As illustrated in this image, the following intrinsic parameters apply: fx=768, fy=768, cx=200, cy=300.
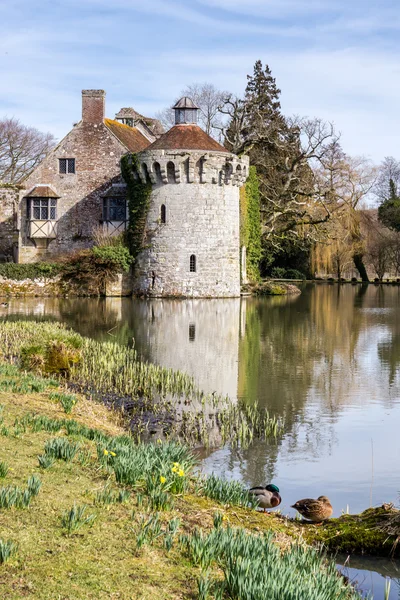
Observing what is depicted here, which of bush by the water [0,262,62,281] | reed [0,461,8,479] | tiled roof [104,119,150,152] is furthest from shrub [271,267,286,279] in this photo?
reed [0,461,8,479]

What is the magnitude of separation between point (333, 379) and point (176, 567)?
10273 millimetres

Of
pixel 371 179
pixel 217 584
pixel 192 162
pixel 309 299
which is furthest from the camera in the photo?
pixel 371 179

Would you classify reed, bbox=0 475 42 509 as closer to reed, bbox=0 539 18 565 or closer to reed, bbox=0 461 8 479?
reed, bbox=0 461 8 479

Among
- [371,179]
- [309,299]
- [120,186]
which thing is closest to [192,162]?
[120,186]

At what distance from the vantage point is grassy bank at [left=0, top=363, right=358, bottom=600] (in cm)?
429

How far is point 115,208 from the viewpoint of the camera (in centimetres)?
3844

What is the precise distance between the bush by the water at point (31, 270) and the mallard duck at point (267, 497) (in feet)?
99.0

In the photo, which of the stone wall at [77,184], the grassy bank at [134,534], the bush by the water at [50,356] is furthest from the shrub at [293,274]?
the grassy bank at [134,534]

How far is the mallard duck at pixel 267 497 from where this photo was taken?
6952 mm

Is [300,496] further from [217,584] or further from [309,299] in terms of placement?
[309,299]

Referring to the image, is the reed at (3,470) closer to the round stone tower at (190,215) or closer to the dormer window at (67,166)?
the round stone tower at (190,215)

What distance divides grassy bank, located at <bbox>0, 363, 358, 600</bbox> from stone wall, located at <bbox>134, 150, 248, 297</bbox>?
26.8 m

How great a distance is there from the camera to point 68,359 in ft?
45.9

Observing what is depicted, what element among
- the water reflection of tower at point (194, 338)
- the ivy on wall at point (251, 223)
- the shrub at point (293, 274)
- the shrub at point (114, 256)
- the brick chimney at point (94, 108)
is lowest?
the water reflection of tower at point (194, 338)
